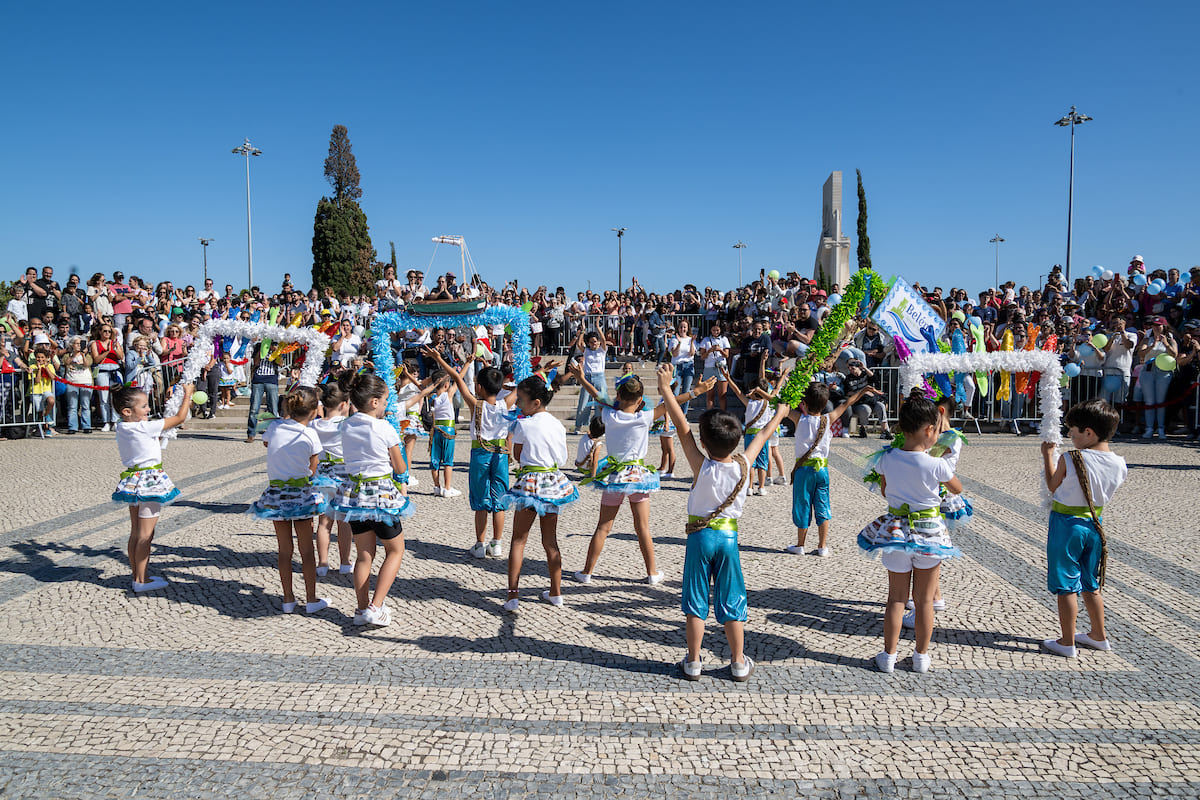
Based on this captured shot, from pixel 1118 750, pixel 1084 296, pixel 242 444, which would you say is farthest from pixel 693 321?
pixel 1118 750

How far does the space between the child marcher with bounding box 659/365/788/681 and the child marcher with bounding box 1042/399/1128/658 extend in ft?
6.24

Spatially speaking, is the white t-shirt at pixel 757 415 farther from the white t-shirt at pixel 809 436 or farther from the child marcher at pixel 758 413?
the white t-shirt at pixel 809 436

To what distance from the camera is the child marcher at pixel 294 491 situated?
197 inches

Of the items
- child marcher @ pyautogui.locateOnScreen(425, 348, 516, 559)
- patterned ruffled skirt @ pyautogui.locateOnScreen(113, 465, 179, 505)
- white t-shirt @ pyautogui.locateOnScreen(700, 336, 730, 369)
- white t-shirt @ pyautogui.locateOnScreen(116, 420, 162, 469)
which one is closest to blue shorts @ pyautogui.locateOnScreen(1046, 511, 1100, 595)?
child marcher @ pyautogui.locateOnScreen(425, 348, 516, 559)

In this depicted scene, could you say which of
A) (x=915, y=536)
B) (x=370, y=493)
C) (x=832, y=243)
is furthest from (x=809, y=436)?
(x=832, y=243)

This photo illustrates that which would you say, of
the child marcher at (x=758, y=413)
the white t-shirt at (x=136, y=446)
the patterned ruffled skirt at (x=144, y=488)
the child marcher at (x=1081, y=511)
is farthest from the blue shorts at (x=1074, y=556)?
the white t-shirt at (x=136, y=446)

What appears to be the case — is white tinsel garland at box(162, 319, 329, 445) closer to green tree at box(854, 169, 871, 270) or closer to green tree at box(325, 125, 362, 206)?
green tree at box(854, 169, 871, 270)

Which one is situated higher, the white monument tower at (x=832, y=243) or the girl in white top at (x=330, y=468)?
the white monument tower at (x=832, y=243)

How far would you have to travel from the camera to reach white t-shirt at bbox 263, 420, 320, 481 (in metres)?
5.02

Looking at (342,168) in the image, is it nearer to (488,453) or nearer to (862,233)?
(862,233)

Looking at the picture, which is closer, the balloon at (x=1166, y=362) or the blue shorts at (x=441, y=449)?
the blue shorts at (x=441, y=449)

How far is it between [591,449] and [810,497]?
1.99m

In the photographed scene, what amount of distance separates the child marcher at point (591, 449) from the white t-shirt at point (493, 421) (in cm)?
66

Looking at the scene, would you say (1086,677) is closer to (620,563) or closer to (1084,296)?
(620,563)
